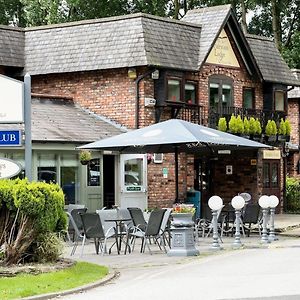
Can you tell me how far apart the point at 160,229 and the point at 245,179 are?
524 inches

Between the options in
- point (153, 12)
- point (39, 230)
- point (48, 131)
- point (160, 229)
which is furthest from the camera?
point (153, 12)

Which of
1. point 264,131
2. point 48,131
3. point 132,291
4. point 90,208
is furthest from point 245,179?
point 132,291

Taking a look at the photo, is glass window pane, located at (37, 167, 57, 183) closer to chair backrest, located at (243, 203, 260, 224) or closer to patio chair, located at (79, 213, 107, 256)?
chair backrest, located at (243, 203, 260, 224)

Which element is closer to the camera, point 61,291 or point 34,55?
point 61,291

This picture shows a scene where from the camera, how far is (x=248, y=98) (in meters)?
31.3

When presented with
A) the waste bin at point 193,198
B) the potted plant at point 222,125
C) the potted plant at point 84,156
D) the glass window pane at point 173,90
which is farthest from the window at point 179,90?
the potted plant at point 84,156

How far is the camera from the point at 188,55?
28.0 metres

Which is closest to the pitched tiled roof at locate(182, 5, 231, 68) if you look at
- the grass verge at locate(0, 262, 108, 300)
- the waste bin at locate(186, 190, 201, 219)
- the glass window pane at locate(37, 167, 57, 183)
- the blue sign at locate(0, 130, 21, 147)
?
the waste bin at locate(186, 190, 201, 219)

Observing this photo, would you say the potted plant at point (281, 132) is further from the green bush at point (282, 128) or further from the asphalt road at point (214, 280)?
the asphalt road at point (214, 280)

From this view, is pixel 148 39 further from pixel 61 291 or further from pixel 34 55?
pixel 61 291

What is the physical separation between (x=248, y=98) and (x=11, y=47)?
8581mm

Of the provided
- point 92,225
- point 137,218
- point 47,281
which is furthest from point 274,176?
point 47,281

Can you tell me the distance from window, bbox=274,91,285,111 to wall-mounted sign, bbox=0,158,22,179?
18275 millimetres

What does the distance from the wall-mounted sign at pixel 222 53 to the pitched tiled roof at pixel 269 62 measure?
1.50 m
